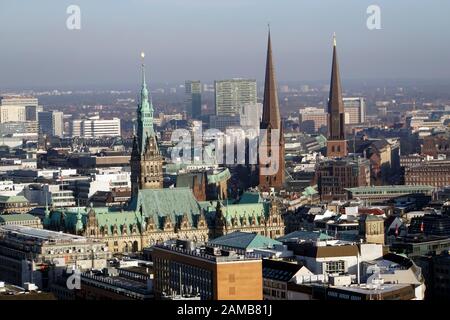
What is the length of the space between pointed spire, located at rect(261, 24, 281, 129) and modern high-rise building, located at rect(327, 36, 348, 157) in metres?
18.6

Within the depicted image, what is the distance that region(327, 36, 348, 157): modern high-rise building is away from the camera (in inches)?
5123

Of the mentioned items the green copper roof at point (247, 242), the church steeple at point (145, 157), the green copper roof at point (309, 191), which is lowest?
the green copper roof at point (309, 191)

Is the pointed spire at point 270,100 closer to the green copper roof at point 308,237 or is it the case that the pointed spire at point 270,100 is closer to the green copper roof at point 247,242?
the green copper roof at point 308,237

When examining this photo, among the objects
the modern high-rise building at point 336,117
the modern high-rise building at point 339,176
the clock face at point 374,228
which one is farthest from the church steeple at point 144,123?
the modern high-rise building at point 336,117

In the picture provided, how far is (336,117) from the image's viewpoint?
13188 centimetres

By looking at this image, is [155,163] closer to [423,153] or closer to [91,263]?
[91,263]

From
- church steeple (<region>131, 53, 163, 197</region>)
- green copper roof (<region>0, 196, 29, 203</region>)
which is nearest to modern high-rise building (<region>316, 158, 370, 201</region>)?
green copper roof (<region>0, 196, 29, 203</region>)

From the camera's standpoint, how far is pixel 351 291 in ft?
168

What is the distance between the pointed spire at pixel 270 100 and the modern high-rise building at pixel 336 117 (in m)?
18.6

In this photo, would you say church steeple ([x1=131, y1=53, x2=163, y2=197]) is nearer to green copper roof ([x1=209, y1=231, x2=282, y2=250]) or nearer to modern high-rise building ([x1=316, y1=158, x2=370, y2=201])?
green copper roof ([x1=209, y1=231, x2=282, y2=250])

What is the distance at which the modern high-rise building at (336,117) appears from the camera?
13012 centimetres

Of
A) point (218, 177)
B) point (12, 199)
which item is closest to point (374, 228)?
point (12, 199)

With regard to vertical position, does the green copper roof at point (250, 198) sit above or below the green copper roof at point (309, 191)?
above
